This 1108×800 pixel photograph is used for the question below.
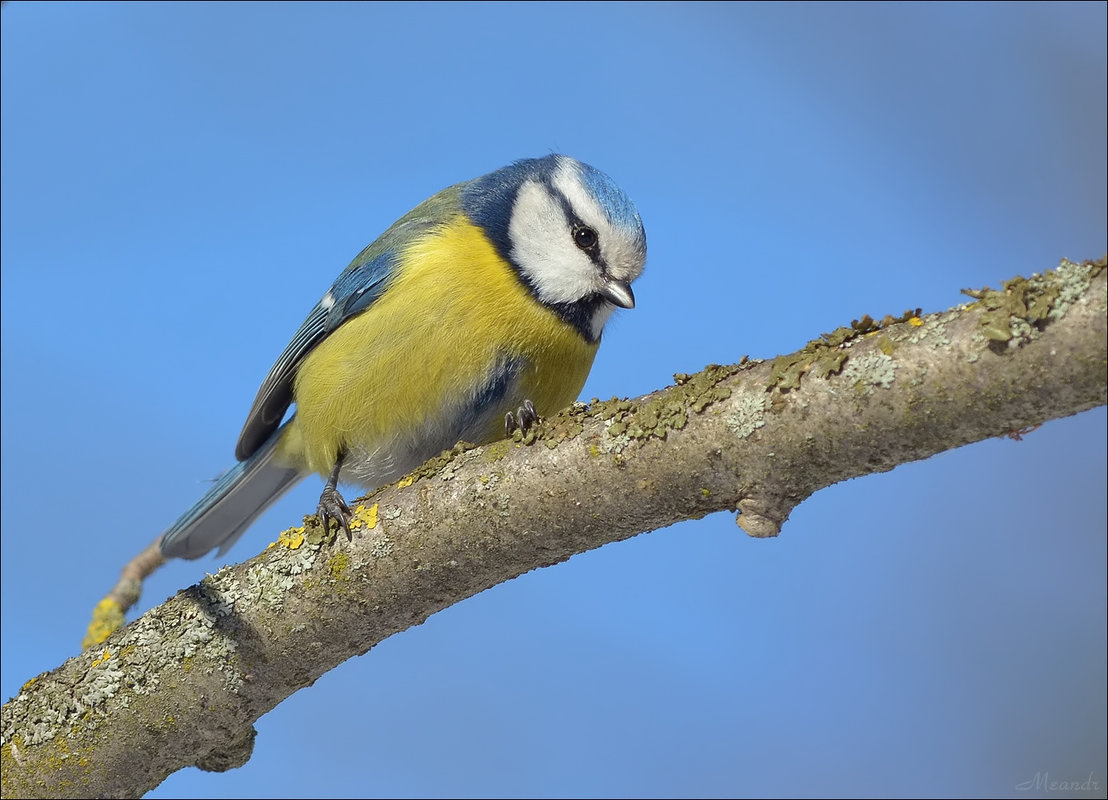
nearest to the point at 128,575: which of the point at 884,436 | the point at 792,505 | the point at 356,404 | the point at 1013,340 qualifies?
the point at 356,404

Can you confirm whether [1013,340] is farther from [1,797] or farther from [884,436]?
[1,797]

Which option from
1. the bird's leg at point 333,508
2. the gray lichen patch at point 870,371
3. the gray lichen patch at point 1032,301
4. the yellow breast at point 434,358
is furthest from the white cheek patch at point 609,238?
the gray lichen patch at point 1032,301

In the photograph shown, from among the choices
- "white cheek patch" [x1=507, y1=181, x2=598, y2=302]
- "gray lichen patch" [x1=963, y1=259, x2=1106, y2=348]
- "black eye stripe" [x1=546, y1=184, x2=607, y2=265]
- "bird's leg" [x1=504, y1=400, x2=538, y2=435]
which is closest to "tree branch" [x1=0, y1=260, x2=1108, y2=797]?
"gray lichen patch" [x1=963, y1=259, x2=1106, y2=348]

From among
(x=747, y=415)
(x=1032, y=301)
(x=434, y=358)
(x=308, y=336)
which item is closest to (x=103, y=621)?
(x=308, y=336)

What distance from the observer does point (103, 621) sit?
2598mm

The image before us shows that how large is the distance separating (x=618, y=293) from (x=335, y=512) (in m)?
1.04

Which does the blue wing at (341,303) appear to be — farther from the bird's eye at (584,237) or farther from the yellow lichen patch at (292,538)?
the yellow lichen patch at (292,538)

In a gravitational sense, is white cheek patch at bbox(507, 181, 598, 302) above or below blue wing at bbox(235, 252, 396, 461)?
above

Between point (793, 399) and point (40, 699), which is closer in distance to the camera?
point (793, 399)

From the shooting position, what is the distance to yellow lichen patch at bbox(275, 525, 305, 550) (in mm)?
1935

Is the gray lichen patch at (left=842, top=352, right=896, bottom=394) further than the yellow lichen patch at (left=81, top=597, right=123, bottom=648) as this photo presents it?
No

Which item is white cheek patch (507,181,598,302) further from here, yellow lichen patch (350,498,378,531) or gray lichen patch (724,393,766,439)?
gray lichen patch (724,393,766,439)

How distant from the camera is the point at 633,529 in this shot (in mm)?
1668

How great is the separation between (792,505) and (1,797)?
161 cm
